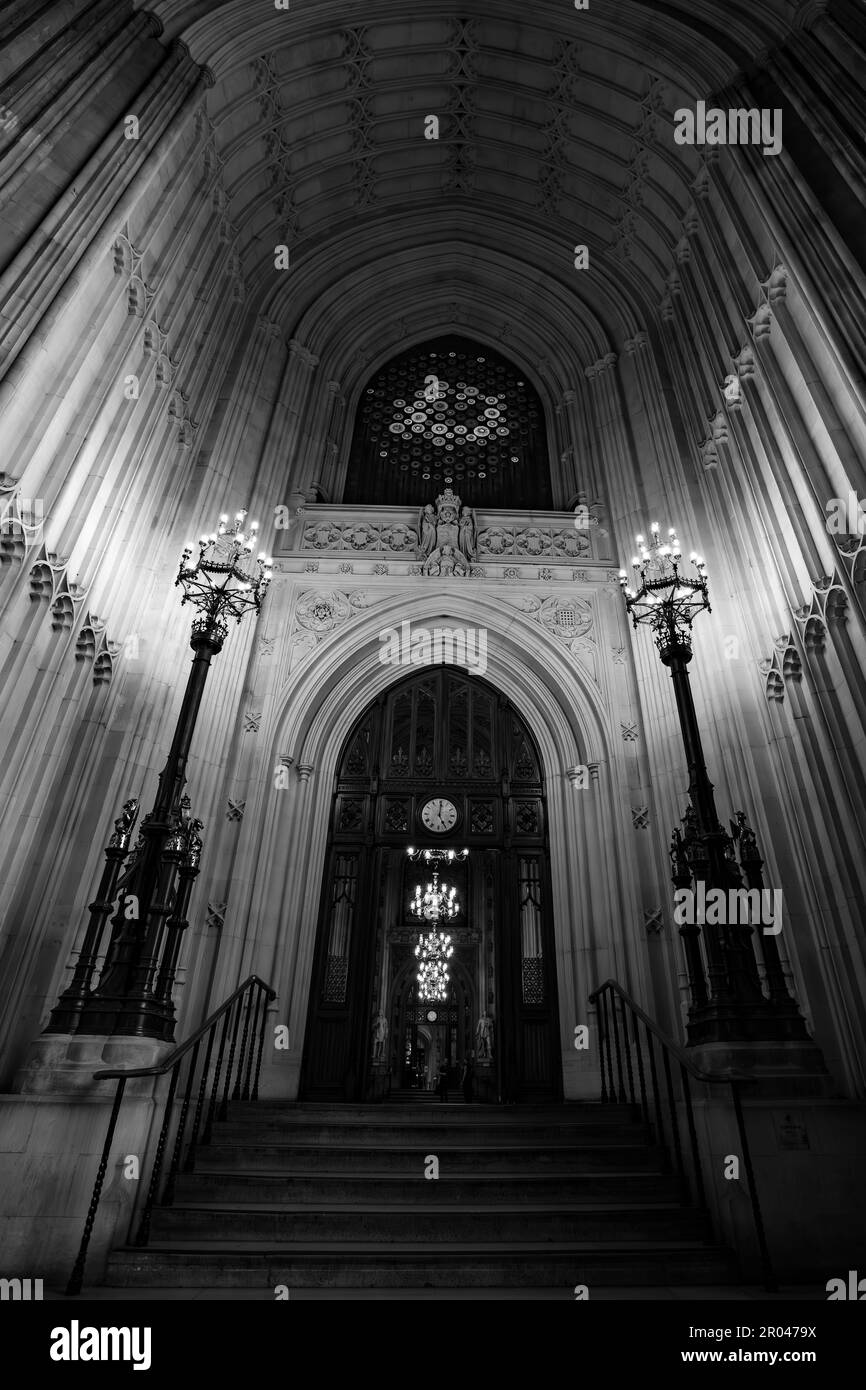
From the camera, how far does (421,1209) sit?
448cm

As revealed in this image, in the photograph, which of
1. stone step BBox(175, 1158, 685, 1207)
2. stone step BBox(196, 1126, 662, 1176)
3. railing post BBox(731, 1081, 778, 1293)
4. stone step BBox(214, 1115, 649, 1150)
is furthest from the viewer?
stone step BBox(214, 1115, 649, 1150)

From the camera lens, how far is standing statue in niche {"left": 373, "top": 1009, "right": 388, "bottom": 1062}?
15207mm

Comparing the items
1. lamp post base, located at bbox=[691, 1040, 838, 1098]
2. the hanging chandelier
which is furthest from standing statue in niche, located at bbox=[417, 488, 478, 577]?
the hanging chandelier

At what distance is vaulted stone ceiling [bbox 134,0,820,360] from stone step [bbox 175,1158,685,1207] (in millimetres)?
12745

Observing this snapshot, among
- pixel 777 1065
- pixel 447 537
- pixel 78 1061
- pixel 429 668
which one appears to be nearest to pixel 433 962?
pixel 429 668

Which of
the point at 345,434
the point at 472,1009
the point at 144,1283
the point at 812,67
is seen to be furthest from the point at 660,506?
the point at 472,1009

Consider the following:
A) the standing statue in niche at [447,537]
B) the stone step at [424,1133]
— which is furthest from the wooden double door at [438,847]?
the stone step at [424,1133]

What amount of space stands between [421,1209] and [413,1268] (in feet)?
2.35

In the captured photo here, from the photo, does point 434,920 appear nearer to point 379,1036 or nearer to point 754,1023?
point 379,1036

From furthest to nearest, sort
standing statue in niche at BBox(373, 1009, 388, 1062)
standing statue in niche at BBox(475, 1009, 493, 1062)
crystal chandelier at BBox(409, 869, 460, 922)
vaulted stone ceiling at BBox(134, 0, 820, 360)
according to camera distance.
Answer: standing statue in niche at BBox(373, 1009, 388, 1062)
crystal chandelier at BBox(409, 869, 460, 922)
standing statue in niche at BBox(475, 1009, 493, 1062)
vaulted stone ceiling at BBox(134, 0, 820, 360)

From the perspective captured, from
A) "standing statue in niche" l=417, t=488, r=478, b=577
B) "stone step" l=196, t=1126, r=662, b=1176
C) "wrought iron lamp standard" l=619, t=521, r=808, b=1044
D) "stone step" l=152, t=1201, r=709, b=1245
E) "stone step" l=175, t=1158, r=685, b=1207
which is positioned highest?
"standing statue in niche" l=417, t=488, r=478, b=577

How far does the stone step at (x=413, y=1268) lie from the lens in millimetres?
3742

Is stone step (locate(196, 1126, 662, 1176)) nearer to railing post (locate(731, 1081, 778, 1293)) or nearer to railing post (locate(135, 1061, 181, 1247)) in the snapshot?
railing post (locate(135, 1061, 181, 1247))
